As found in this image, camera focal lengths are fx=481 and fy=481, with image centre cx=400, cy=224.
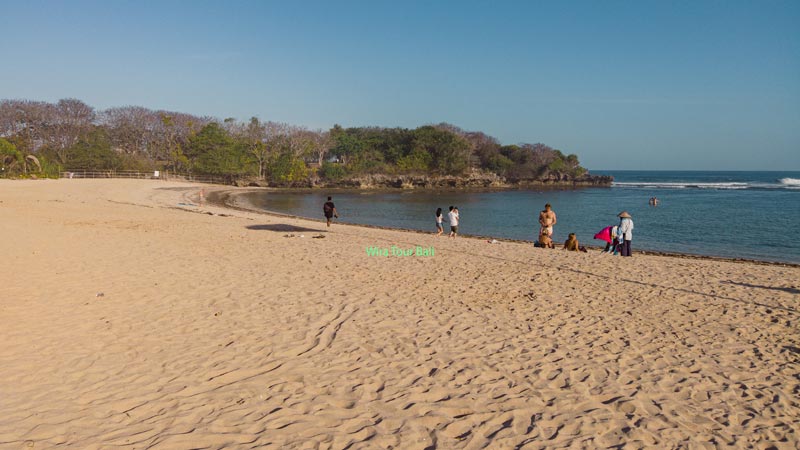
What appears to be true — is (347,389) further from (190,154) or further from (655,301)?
(190,154)

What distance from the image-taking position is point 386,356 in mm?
6148

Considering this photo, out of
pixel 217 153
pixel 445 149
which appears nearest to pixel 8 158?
pixel 217 153

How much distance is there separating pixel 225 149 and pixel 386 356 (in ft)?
237

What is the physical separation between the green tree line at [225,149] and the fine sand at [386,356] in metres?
53.8

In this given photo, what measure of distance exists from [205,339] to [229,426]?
2.51 metres

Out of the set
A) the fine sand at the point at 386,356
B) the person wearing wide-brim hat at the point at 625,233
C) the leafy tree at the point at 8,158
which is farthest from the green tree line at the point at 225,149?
the person wearing wide-brim hat at the point at 625,233

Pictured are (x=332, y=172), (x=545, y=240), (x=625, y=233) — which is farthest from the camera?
(x=332, y=172)

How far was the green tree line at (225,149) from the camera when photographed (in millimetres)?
62875

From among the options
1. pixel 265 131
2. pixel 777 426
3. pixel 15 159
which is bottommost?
pixel 777 426

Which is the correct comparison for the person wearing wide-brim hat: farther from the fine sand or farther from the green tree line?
the green tree line

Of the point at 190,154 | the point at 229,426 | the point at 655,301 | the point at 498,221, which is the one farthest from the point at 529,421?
the point at 190,154

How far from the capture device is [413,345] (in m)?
6.55

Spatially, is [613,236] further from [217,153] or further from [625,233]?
[217,153]

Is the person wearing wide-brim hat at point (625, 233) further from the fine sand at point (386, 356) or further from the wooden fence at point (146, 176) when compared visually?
the wooden fence at point (146, 176)
